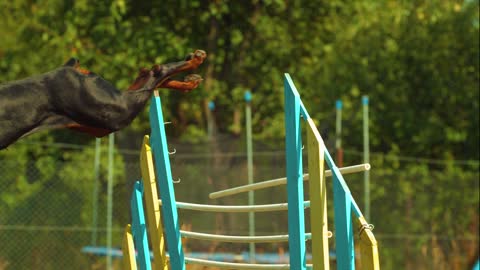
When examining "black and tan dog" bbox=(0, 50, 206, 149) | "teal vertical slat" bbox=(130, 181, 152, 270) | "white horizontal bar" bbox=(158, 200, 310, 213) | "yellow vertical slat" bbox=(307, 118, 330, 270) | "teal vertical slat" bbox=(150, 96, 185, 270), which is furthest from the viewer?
"teal vertical slat" bbox=(130, 181, 152, 270)

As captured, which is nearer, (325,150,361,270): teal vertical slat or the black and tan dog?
(325,150,361,270): teal vertical slat

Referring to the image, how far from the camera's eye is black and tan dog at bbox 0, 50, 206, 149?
166 inches

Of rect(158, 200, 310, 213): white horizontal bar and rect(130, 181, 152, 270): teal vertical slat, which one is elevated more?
rect(158, 200, 310, 213): white horizontal bar

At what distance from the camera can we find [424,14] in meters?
14.1

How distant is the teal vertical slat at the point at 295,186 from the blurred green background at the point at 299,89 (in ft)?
19.1

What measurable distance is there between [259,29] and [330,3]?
35.1 inches

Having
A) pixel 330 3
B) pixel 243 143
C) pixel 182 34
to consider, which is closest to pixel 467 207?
pixel 243 143

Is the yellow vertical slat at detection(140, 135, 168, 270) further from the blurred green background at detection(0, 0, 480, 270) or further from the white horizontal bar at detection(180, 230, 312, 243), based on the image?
the blurred green background at detection(0, 0, 480, 270)

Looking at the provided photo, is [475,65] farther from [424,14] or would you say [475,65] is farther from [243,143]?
[243,143]

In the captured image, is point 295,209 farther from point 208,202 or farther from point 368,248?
point 208,202

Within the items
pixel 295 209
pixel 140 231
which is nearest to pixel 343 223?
pixel 295 209

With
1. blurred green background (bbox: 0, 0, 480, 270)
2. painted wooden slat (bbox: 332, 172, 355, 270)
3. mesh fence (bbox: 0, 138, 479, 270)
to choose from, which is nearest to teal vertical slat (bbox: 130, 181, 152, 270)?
painted wooden slat (bbox: 332, 172, 355, 270)

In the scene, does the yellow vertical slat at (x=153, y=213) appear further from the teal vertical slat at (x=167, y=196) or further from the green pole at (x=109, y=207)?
the green pole at (x=109, y=207)

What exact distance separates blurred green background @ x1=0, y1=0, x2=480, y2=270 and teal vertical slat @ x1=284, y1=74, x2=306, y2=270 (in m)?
5.83
